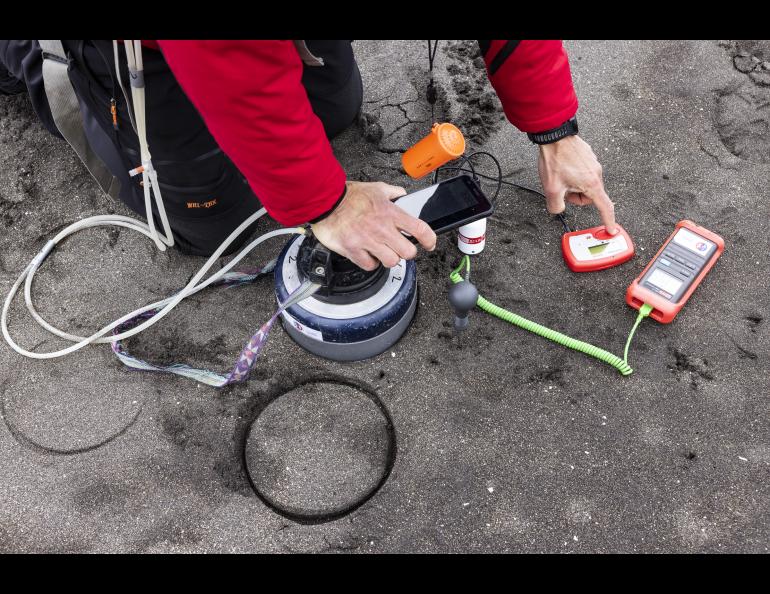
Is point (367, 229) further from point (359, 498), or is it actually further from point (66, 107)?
point (66, 107)

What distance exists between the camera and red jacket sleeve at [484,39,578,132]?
48.0 inches

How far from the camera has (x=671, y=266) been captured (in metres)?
1.58

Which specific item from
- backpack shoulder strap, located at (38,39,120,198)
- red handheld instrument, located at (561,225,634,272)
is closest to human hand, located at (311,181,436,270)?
red handheld instrument, located at (561,225,634,272)

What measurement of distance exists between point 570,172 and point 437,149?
0.98 ft

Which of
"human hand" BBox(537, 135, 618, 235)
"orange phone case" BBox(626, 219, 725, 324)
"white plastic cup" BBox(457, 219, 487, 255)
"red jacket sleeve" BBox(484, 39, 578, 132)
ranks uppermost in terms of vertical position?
"red jacket sleeve" BBox(484, 39, 578, 132)

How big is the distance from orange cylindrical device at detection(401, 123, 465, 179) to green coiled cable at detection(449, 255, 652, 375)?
29cm

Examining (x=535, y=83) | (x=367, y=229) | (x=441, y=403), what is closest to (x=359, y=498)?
(x=441, y=403)

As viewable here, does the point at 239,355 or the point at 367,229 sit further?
the point at 239,355

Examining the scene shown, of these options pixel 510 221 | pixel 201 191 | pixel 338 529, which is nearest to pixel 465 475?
pixel 338 529

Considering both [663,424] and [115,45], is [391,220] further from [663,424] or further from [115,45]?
[663,424]

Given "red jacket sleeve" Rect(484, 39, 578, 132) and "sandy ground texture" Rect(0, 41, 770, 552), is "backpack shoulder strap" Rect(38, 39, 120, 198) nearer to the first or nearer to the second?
"sandy ground texture" Rect(0, 41, 770, 552)

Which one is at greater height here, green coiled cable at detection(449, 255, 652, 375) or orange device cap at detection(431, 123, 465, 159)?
orange device cap at detection(431, 123, 465, 159)

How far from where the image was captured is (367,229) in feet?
3.89

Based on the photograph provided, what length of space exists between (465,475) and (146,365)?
0.82 meters
